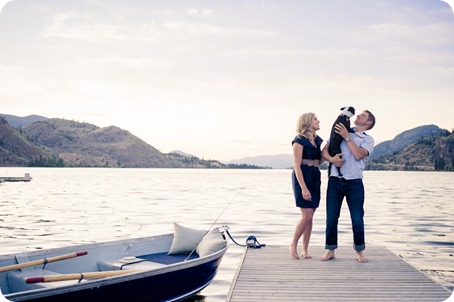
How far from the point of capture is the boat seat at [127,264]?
323 inches

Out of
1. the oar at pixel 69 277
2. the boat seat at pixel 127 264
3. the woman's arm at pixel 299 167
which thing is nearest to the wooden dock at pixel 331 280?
the woman's arm at pixel 299 167

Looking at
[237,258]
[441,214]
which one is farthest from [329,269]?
[441,214]

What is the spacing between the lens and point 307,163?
26.9 ft

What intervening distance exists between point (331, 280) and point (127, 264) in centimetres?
325

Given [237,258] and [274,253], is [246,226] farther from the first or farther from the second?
[274,253]

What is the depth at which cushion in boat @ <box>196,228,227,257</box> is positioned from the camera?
9.10 metres

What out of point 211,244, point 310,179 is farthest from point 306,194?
point 211,244

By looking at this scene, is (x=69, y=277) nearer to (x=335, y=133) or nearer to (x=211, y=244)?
(x=211, y=244)

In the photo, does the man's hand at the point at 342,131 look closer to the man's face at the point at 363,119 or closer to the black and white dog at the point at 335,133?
the black and white dog at the point at 335,133

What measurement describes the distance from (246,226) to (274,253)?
13010 mm

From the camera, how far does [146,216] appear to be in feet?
90.6

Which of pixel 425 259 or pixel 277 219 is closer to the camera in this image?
pixel 425 259

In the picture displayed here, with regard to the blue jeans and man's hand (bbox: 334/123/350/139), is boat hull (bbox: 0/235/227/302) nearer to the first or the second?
the blue jeans

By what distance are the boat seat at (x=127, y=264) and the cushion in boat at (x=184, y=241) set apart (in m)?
1.02
